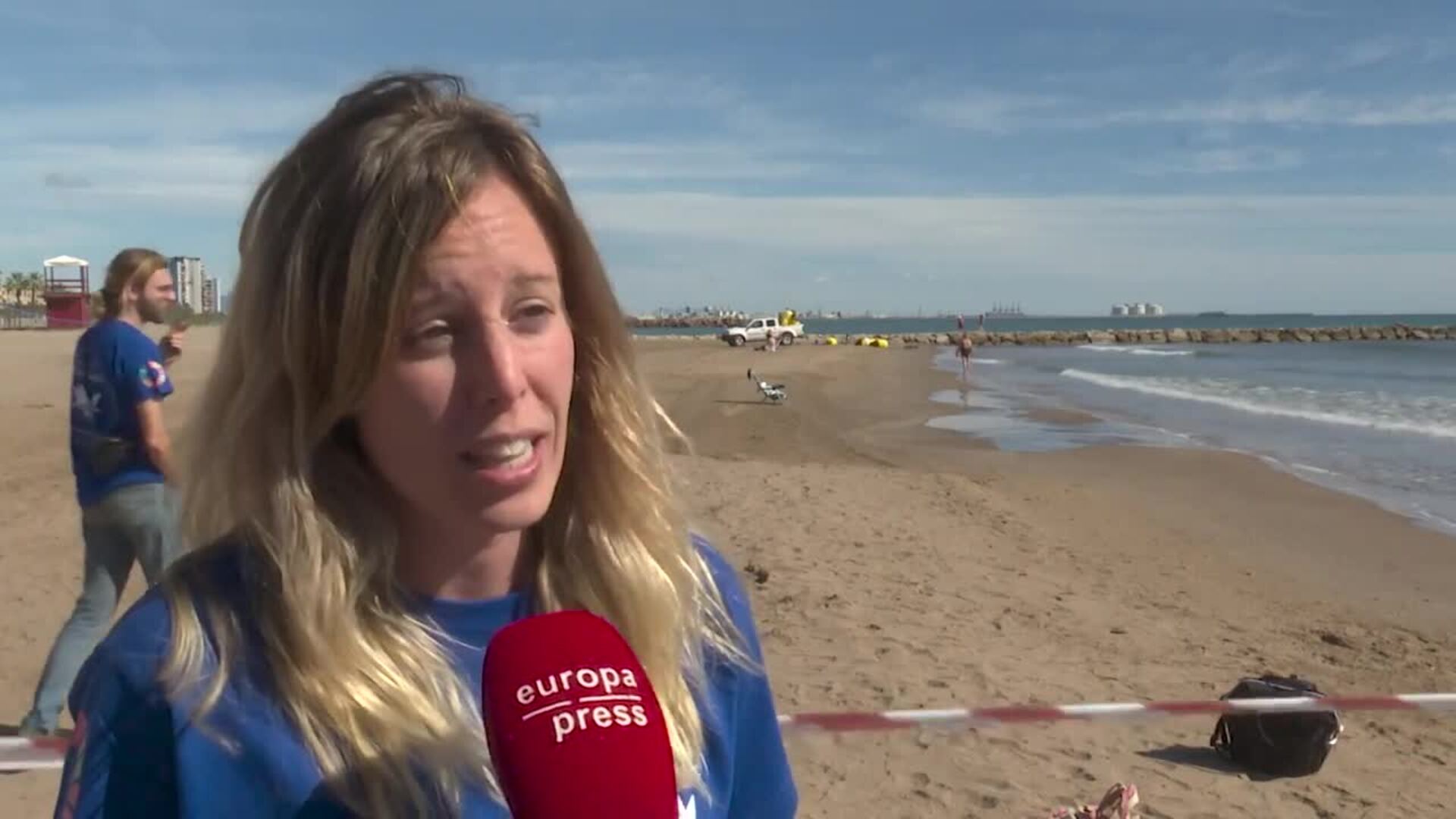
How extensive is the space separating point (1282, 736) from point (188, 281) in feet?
105

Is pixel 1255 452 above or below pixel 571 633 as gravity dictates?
below

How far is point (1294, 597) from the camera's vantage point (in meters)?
9.74

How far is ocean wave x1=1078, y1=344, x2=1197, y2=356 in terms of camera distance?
211 ft

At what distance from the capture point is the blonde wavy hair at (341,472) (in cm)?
128

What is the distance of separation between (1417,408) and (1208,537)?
17157 mm

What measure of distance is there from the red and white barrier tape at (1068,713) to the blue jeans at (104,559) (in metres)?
2.78

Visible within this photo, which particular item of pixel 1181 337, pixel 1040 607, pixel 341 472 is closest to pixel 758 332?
pixel 1181 337

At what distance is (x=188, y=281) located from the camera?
32.3 meters

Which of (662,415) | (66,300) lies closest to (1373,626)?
(662,415)

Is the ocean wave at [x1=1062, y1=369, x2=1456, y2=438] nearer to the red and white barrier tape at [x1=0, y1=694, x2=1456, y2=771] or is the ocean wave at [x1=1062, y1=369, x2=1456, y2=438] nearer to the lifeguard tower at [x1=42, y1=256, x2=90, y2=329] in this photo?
the red and white barrier tape at [x1=0, y1=694, x2=1456, y2=771]

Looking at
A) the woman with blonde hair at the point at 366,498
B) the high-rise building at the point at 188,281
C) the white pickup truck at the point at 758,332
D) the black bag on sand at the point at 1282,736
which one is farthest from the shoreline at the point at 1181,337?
the woman with blonde hair at the point at 366,498

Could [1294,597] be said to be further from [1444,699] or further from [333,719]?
[333,719]

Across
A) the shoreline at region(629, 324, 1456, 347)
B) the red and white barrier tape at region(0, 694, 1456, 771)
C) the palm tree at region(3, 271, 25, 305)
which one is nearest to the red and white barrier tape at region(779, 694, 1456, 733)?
the red and white barrier tape at region(0, 694, 1456, 771)

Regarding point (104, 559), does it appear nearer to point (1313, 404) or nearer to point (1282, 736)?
point (1282, 736)
